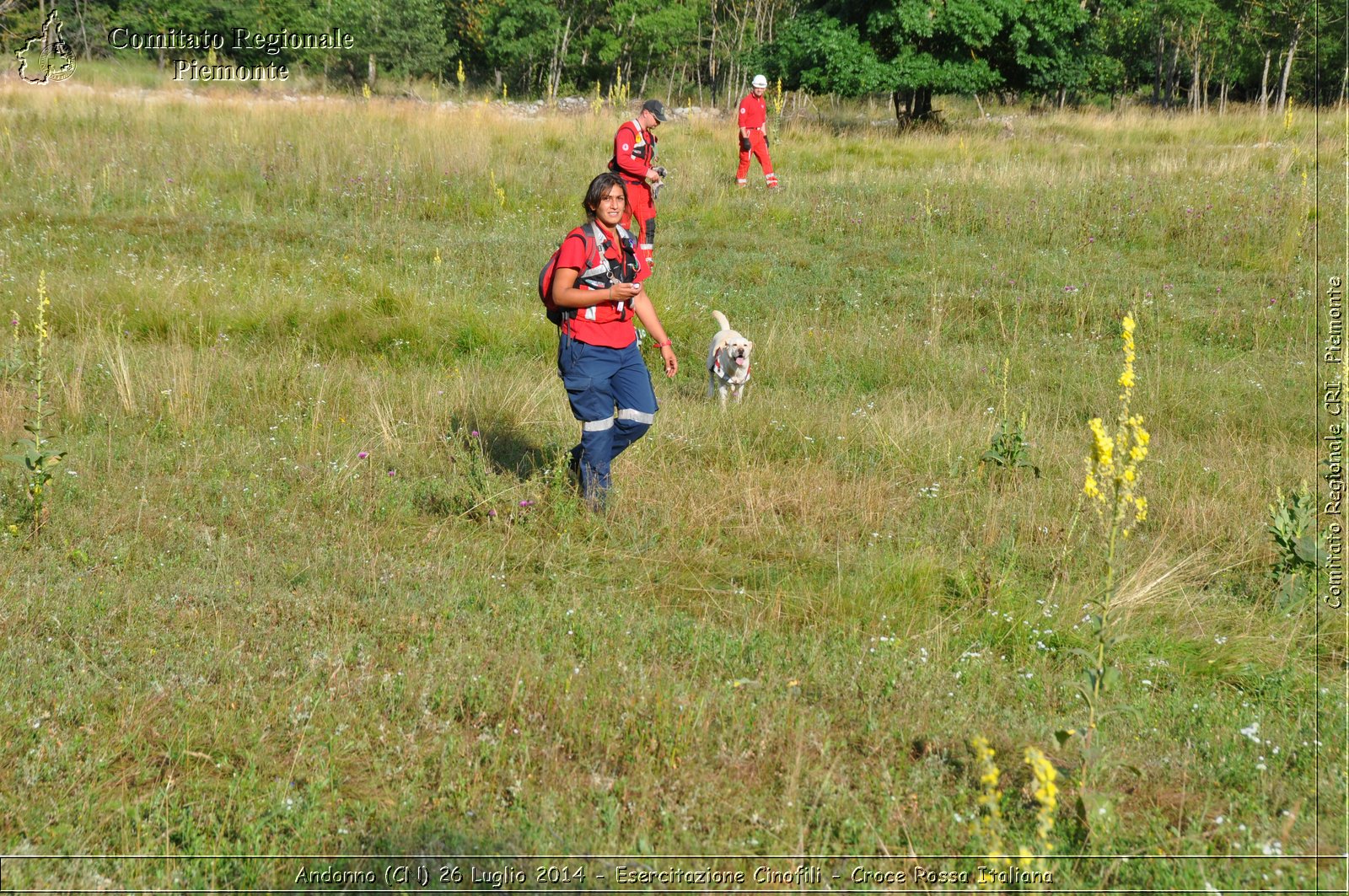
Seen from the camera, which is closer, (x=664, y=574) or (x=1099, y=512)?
(x=1099, y=512)

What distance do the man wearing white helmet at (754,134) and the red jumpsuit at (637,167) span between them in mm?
4834

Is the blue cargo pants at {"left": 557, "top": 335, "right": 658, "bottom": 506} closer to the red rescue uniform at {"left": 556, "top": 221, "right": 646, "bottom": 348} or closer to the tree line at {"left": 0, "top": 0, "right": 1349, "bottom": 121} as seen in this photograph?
the red rescue uniform at {"left": 556, "top": 221, "right": 646, "bottom": 348}

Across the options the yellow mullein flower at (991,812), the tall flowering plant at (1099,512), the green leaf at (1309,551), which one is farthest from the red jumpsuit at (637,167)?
the yellow mullein flower at (991,812)

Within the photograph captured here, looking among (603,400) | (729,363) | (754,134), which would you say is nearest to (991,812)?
(603,400)

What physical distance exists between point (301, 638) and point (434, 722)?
0.86 meters

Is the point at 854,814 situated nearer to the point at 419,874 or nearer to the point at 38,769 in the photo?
the point at 419,874

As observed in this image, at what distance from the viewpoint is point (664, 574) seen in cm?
511

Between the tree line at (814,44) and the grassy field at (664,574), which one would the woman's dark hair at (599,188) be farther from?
the tree line at (814,44)

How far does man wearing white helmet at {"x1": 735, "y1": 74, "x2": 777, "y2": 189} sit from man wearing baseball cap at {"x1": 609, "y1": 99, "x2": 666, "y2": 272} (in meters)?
4.57

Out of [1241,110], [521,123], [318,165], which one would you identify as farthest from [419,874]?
[1241,110]

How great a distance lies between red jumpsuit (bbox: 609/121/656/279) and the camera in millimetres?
9883

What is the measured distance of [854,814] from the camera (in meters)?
3.31

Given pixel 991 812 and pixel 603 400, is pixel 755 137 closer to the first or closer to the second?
pixel 603 400

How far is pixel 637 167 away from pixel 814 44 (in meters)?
14.1
